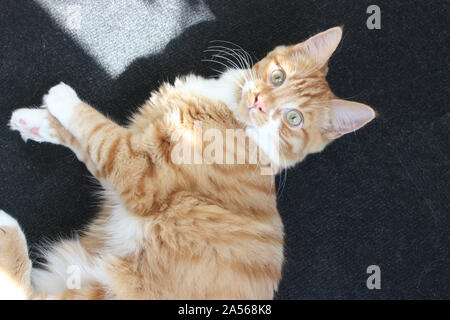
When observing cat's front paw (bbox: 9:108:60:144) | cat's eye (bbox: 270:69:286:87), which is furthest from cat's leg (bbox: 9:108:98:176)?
cat's eye (bbox: 270:69:286:87)

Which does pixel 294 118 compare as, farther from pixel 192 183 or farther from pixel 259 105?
pixel 192 183

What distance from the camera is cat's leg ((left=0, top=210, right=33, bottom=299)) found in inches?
65.4

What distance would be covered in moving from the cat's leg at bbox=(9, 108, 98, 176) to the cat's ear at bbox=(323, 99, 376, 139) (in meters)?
1.20

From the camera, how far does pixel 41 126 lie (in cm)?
185

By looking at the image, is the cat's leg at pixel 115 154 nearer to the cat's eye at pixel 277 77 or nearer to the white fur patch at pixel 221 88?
the white fur patch at pixel 221 88

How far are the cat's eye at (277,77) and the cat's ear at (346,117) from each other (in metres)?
0.25

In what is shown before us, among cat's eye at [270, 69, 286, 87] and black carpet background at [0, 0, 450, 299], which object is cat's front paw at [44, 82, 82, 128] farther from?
cat's eye at [270, 69, 286, 87]

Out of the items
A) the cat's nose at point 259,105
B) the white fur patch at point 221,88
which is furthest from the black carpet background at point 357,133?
the cat's nose at point 259,105

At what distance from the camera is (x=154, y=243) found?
1659 millimetres

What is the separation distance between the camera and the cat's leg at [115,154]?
5.34ft

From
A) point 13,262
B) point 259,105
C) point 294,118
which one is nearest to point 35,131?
point 13,262

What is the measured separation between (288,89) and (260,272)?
82 cm

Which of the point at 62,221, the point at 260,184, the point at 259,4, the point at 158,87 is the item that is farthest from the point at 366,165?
the point at 62,221
